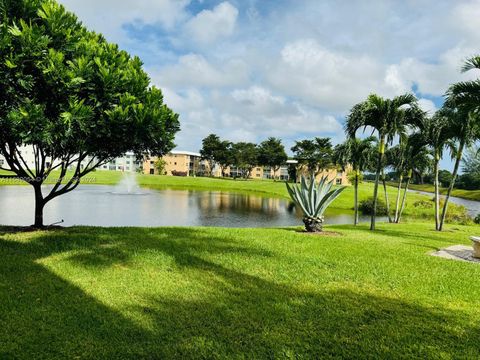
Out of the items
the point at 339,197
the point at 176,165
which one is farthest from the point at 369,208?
the point at 176,165

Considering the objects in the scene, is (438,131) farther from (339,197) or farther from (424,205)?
(339,197)

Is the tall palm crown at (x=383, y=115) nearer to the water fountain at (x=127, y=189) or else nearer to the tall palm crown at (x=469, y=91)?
the tall palm crown at (x=469, y=91)

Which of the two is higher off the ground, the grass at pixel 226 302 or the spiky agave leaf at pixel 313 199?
the spiky agave leaf at pixel 313 199

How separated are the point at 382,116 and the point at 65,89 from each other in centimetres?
1454

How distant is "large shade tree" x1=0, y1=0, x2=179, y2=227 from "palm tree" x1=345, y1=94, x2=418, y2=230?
11087 millimetres

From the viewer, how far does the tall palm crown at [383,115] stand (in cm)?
1725

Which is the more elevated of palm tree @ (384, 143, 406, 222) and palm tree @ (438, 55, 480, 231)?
palm tree @ (438, 55, 480, 231)

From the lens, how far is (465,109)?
1316cm

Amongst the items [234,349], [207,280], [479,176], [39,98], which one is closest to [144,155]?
[39,98]

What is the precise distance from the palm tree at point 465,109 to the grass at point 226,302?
667cm

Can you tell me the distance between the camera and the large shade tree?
773 cm

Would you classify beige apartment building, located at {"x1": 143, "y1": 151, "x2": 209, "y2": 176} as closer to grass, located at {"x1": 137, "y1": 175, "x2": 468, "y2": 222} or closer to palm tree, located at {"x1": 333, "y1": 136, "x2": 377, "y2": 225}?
grass, located at {"x1": 137, "y1": 175, "x2": 468, "y2": 222}

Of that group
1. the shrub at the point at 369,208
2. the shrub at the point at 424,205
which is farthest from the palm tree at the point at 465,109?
the shrub at the point at 424,205

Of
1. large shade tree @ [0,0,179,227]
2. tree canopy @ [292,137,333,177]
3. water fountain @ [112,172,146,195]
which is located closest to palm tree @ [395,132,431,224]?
large shade tree @ [0,0,179,227]
